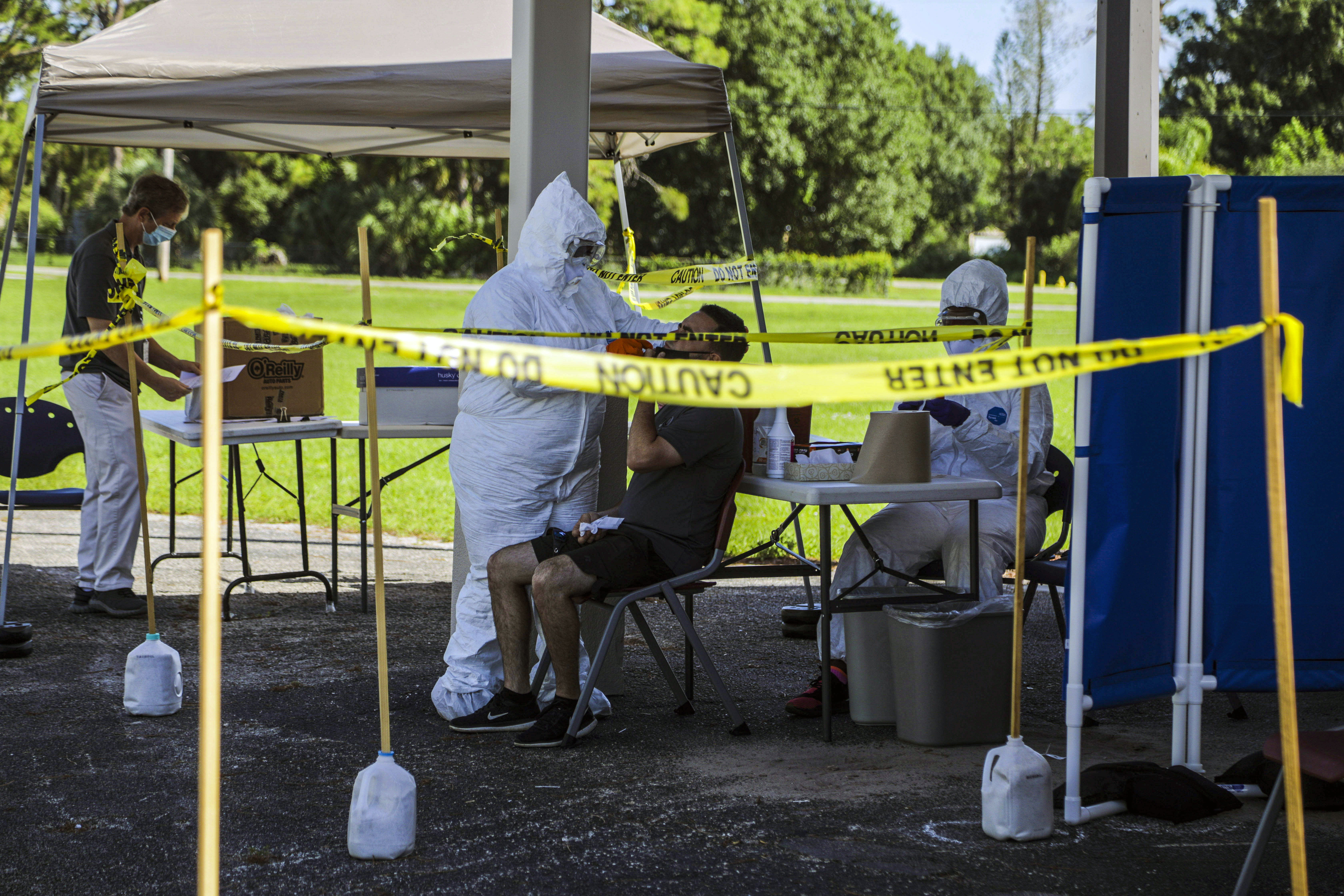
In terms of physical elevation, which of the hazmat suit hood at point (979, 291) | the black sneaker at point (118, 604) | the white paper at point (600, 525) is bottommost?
the black sneaker at point (118, 604)

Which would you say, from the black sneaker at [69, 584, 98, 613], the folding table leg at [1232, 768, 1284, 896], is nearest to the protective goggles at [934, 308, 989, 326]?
the folding table leg at [1232, 768, 1284, 896]

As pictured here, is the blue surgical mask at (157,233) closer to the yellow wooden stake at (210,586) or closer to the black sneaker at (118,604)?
the black sneaker at (118,604)

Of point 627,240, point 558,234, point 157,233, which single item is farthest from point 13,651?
point 627,240

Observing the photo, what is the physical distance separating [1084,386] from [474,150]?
539 cm

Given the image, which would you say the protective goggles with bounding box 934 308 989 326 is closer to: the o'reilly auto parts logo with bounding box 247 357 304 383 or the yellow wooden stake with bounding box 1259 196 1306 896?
the yellow wooden stake with bounding box 1259 196 1306 896

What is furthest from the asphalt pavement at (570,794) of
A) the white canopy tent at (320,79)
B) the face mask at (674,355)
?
the white canopy tent at (320,79)

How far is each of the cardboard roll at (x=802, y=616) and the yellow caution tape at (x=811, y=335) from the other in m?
1.57

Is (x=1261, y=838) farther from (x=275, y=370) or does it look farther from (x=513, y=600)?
(x=275, y=370)

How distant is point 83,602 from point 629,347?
3.35 meters

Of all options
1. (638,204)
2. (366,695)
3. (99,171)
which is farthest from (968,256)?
(366,695)

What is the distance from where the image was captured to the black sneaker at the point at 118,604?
605cm

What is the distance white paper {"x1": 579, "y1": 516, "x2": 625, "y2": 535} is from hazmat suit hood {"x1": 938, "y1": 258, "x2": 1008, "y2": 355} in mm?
1592

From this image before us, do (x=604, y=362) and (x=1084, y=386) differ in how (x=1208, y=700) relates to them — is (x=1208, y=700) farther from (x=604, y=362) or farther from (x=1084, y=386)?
(x=604, y=362)

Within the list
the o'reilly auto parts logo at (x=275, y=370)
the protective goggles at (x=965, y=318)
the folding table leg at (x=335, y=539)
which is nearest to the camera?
the protective goggles at (x=965, y=318)
